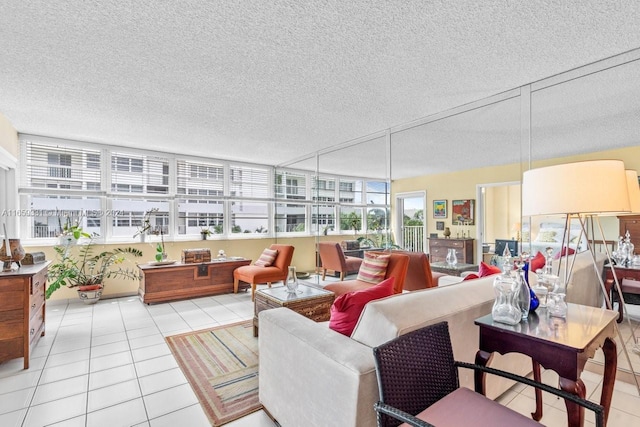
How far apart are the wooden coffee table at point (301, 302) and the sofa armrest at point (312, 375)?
1.03 metres

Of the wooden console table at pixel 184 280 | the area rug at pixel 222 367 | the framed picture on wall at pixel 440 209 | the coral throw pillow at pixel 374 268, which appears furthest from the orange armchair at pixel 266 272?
the framed picture on wall at pixel 440 209

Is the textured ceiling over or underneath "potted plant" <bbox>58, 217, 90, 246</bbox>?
over

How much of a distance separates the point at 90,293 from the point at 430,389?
4.92 metres

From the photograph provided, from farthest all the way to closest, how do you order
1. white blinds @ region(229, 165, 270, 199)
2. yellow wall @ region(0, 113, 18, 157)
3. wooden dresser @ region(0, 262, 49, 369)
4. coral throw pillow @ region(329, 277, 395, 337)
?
white blinds @ region(229, 165, 270, 199) < yellow wall @ region(0, 113, 18, 157) < wooden dresser @ region(0, 262, 49, 369) < coral throw pillow @ region(329, 277, 395, 337)

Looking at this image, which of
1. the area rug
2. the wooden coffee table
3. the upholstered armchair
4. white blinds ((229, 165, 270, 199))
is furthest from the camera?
white blinds ((229, 165, 270, 199))

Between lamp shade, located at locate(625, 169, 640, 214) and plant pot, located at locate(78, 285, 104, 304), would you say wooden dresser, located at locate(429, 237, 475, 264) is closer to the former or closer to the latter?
lamp shade, located at locate(625, 169, 640, 214)

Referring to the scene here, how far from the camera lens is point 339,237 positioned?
6008 millimetres

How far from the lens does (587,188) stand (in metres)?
1.60

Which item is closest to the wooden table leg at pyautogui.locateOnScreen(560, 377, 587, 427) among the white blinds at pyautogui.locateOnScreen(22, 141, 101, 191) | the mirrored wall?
the mirrored wall

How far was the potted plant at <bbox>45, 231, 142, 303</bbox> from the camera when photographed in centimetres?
434

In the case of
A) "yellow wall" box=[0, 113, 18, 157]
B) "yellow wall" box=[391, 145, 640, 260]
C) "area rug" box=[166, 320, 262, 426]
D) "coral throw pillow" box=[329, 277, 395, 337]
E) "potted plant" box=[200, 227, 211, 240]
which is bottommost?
"area rug" box=[166, 320, 262, 426]

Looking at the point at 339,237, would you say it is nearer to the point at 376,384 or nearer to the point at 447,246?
the point at 447,246

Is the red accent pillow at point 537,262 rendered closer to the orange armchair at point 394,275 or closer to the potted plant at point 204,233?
the orange armchair at point 394,275

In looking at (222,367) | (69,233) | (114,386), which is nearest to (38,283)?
(114,386)
